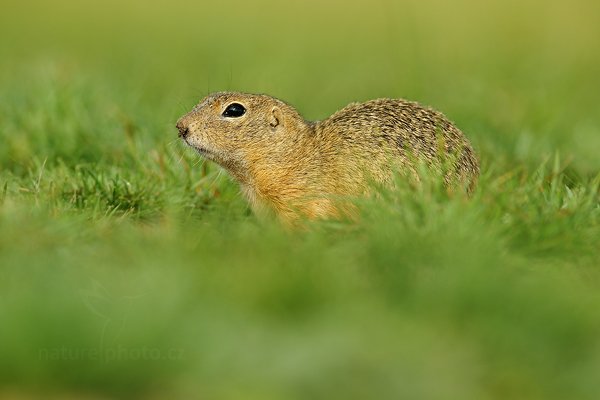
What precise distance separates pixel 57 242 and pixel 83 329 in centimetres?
103

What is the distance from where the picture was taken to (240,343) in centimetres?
341

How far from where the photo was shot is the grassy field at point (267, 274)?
3.27 metres

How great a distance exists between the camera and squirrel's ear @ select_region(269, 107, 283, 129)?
5734 millimetres

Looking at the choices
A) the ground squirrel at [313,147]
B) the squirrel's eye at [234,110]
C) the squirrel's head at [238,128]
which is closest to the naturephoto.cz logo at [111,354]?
the ground squirrel at [313,147]

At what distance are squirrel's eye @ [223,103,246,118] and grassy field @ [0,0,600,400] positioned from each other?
15.3 inches

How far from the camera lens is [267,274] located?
3.77 metres

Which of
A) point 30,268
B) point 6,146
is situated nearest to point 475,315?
point 30,268

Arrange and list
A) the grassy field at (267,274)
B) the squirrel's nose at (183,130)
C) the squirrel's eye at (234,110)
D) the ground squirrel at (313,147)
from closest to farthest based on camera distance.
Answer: the grassy field at (267,274) < the ground squirrel at (313,147) < the squirrel's nose at (183,130) < the squirrel's eye at (234,110)

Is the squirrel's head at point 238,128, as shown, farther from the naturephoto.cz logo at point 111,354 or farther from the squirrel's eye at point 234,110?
the naturephoto.cz logo at point 111,354

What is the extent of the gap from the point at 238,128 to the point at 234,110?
138mm

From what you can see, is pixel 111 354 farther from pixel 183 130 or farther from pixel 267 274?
pixel 183 130

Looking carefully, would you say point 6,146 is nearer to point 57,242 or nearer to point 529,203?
point 57,242

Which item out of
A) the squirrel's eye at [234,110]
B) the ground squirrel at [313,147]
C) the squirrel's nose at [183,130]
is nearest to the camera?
the ground squirrel at [313,147]

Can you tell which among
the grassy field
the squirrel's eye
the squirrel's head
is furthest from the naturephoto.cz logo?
the squirrel's eye
